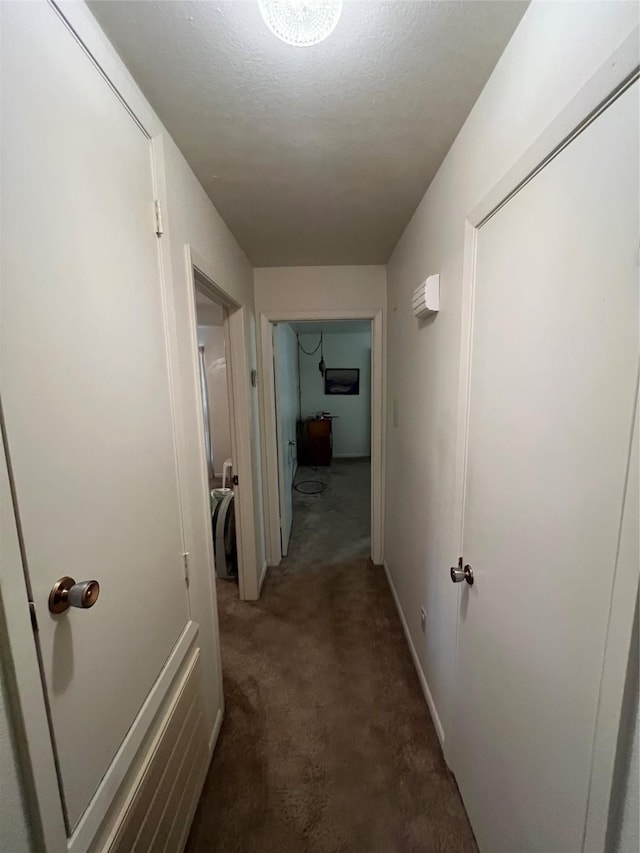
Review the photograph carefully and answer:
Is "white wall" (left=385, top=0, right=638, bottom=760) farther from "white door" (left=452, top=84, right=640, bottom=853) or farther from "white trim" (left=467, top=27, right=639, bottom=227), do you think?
"white door" (left=452, top=84, right=640, bottom=853)

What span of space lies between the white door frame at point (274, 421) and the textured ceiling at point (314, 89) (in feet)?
3.20

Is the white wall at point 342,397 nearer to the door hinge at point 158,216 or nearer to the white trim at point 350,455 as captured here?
the white trim at point 350,455

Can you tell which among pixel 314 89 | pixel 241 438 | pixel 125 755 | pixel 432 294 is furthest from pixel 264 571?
pixel 314 89

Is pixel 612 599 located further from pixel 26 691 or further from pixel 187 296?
pixel 187 296

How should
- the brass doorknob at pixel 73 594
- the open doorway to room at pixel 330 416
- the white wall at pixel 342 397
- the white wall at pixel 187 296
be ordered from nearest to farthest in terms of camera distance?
A: the brass doorknob at pixel 73 594 → the white wall at pixel 187 296 → the open doorway to room at pixel 330 416 → the white wall at pixel 342 397

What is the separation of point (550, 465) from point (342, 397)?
543cm

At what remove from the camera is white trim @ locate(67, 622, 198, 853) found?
67 cm

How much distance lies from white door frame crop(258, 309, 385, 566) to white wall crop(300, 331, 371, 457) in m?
3.36

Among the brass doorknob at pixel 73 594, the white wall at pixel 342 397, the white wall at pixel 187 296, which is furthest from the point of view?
the white wall at pixel 342 397

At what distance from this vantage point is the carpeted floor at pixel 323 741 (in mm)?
1162

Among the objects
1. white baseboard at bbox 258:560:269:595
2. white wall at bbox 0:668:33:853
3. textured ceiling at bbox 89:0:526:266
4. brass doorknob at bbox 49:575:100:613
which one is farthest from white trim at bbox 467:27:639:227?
white baseboard at bbox 258:560:269:595

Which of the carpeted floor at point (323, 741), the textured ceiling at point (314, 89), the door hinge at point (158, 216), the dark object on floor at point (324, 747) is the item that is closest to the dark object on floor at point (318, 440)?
the carpeted floor at point (323, 741)

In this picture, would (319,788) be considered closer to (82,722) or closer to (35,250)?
(82,722)

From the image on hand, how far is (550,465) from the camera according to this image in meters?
0.72
